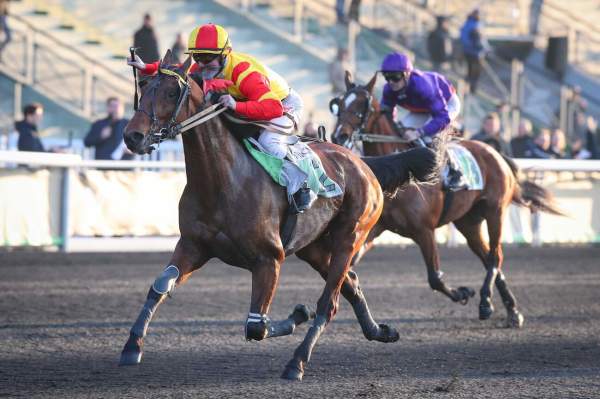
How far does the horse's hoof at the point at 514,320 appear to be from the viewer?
364 inches

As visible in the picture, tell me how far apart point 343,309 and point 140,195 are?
483 centimetres

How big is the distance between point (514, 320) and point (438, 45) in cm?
1308

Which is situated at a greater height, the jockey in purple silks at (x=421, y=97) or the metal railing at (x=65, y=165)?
the jockey in purple silks at (x=421, y=97)

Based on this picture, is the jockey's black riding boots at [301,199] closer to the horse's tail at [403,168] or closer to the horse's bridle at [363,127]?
the horse's tail at [403,168]

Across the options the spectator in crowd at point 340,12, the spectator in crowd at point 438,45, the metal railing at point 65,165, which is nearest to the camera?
the metal railing at point 65,165

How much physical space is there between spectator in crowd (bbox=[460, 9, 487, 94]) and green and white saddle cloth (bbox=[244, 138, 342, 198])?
14.3m

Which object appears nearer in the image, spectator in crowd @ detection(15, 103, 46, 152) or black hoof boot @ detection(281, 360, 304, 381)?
black hoof boot @ detection(281, 360, 304, 381)

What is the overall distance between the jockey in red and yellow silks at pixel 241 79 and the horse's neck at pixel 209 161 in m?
0.19

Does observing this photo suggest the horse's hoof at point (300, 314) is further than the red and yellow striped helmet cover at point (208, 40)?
Yes

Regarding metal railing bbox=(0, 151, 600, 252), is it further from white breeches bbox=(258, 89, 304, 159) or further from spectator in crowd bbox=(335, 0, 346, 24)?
spectator in crowd bbox=(335, 0, 346, 24)

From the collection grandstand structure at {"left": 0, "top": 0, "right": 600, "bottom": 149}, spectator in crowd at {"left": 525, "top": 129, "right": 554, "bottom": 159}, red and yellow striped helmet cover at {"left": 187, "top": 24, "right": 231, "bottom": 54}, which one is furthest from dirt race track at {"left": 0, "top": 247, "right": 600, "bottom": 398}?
grandstand structure at {"left": 0, "top": 0, "right": 600, "bottom": 149}

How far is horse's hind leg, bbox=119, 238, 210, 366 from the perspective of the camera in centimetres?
651

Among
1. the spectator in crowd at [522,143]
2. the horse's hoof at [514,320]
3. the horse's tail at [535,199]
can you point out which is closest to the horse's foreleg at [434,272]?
the horse's hoof at [514,320]

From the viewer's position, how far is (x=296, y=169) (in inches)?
270
